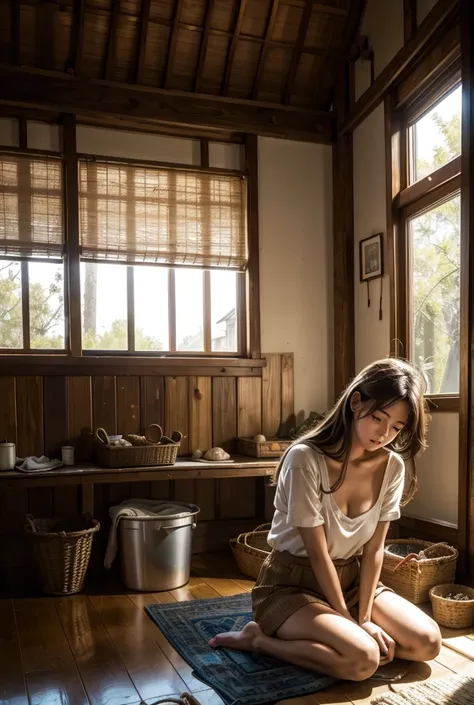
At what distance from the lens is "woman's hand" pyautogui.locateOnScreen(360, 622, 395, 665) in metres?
2.29

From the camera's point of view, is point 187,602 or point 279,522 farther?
point 187,602

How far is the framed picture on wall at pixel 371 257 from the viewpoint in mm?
4090

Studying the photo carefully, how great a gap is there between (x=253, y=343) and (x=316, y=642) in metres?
2.45

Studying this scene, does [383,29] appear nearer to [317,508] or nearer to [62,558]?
[317,508]

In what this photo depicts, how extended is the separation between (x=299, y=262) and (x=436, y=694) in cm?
303

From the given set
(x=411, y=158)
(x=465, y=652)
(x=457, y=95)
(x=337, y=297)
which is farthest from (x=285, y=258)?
(x=465, y=652)

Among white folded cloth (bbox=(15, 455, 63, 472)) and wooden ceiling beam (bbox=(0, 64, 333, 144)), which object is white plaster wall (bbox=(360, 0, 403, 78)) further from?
white folded cloth (bbox=(15, 455, 63, 472))

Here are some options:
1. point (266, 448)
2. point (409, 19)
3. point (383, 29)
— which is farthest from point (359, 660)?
point (383, 29)

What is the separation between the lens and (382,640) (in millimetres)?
2291

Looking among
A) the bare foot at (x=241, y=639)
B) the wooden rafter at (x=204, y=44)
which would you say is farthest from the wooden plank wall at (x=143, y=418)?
the wooden rafter at (x=204, y=44)

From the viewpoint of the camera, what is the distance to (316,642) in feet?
7.30

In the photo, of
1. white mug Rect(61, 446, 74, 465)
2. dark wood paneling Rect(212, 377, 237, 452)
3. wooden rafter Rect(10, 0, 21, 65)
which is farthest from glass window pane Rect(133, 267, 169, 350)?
wooden rafter Rect(10, 0, 21, 65)

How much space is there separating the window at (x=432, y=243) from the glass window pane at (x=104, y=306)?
5.85 ft

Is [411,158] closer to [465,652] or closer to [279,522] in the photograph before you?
[279,522]
